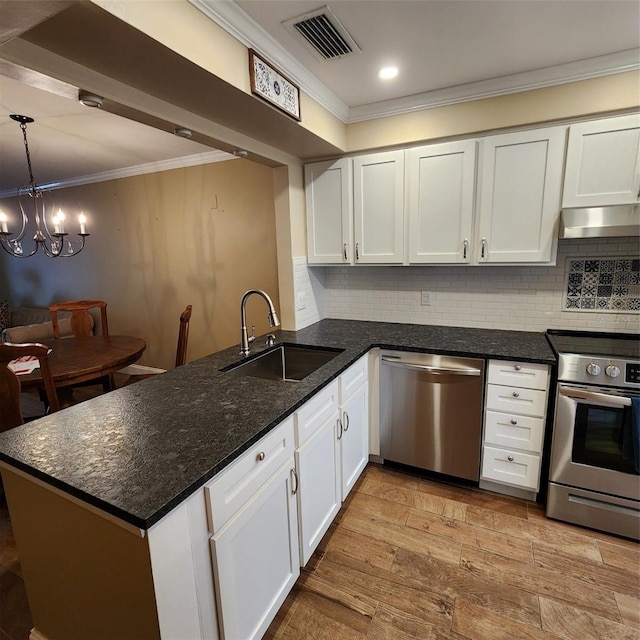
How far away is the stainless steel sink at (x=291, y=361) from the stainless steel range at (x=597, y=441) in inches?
49.6

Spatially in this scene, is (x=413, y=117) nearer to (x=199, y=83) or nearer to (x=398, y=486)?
(x=199, y=83)

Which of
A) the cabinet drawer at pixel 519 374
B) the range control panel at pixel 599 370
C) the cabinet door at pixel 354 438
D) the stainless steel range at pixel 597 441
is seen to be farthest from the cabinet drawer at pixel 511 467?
the cabinet door at pixel 354 438

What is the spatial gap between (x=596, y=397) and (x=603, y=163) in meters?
1.28

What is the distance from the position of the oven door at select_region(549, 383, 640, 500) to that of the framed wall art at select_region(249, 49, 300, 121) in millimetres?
2023

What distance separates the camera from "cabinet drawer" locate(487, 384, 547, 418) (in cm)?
202

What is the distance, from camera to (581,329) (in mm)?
2381

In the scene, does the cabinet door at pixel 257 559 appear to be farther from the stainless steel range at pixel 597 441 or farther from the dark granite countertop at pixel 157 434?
the stainless steel range at pixel 597 441

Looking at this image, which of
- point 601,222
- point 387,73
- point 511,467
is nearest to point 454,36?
point 387,73

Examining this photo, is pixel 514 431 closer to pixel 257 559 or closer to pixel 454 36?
pixel 257 559

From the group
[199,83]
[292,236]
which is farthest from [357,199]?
[199,83]

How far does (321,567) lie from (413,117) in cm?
268

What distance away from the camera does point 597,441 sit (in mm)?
1871

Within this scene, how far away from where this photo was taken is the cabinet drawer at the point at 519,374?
6.52ft

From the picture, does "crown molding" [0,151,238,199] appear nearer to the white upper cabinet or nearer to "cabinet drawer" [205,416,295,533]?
the white upper cabinet
